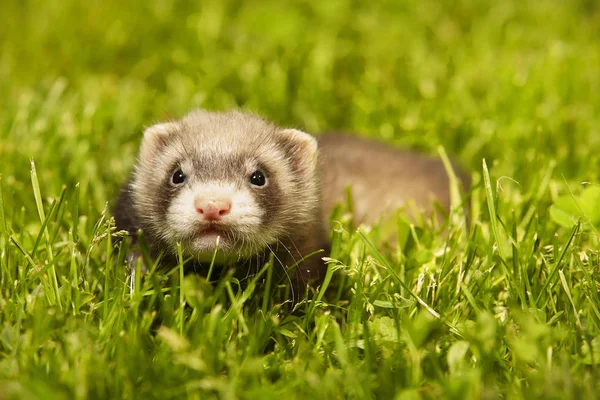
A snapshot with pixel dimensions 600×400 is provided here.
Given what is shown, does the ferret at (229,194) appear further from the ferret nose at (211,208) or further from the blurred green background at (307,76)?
the blurred green background at (307,76)

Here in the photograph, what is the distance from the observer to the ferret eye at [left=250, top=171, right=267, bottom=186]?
A: 350 cm

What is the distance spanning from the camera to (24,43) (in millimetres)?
7113

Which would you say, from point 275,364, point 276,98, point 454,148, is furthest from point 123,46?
point 275,364

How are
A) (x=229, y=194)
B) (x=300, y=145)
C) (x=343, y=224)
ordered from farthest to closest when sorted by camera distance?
(x=343, y=224), (x=300, y=145), (x=229, y=194)

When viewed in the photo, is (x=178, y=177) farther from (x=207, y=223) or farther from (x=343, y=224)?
(x=343, y=224)

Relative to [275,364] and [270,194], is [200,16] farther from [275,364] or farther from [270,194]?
[275,364]

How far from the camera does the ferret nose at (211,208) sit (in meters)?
3.02

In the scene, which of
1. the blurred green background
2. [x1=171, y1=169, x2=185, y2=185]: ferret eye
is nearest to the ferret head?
[x1=171, y1=169, x2=185, y2=185]: ferret eye

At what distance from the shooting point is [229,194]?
3135 mm

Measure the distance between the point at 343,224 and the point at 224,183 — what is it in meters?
1.23

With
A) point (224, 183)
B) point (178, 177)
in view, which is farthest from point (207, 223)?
point (178, 177)

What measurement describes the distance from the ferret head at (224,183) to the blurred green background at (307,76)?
0.91 meters

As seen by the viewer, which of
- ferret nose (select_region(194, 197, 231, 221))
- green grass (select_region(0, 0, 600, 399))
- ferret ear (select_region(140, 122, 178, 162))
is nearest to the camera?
green grass (select_region(0, 0, 600, 399))

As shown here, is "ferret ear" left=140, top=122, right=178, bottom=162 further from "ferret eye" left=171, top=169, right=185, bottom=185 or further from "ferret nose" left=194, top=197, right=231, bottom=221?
"ferret nose" left=194, top=197, right=231, bottom=221
